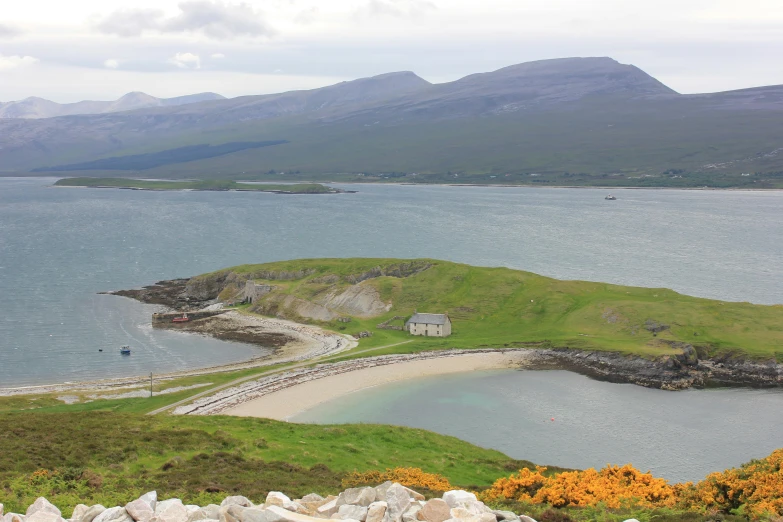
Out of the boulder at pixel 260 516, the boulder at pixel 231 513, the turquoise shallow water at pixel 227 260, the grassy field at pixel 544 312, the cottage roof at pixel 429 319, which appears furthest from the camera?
the cottage roof at pixel 429 319

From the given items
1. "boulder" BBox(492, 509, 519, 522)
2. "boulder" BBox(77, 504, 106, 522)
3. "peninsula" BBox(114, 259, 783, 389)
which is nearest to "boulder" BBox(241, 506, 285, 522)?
"boulder" BBox(77, 504, 106, 522)

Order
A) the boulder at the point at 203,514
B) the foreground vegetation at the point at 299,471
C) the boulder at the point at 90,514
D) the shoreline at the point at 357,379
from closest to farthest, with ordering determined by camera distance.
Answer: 1. the boulder at the point at 203,514
2. the boulder at the point at 90,514
3. the foreground vegetation at the point at 299,471
4. the shoreline at the point at 357,379

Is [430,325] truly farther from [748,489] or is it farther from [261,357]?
[748,489]

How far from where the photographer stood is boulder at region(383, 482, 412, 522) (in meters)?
16.9

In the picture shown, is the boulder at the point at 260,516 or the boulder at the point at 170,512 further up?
the boulder at the point at 260,516

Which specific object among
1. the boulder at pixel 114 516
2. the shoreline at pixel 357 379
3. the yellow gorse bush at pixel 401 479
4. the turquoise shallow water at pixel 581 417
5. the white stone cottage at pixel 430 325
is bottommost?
the turquoise shallow water at pixel 581 417

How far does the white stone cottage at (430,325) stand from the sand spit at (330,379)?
236 inches

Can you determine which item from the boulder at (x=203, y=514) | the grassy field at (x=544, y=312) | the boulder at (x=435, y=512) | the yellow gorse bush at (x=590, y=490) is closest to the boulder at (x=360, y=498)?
the boulder at (x=435, y=512)

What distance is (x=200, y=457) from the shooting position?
33.5 metres

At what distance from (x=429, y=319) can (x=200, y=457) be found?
49.2m

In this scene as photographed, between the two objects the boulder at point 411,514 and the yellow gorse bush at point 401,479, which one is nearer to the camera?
the boulder at point 411,514

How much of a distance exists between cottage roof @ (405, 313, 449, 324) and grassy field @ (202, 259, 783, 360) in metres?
2.02

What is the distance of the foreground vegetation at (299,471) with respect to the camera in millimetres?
22812

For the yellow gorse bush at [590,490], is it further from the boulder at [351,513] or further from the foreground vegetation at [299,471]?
the boulder at [351,513]
